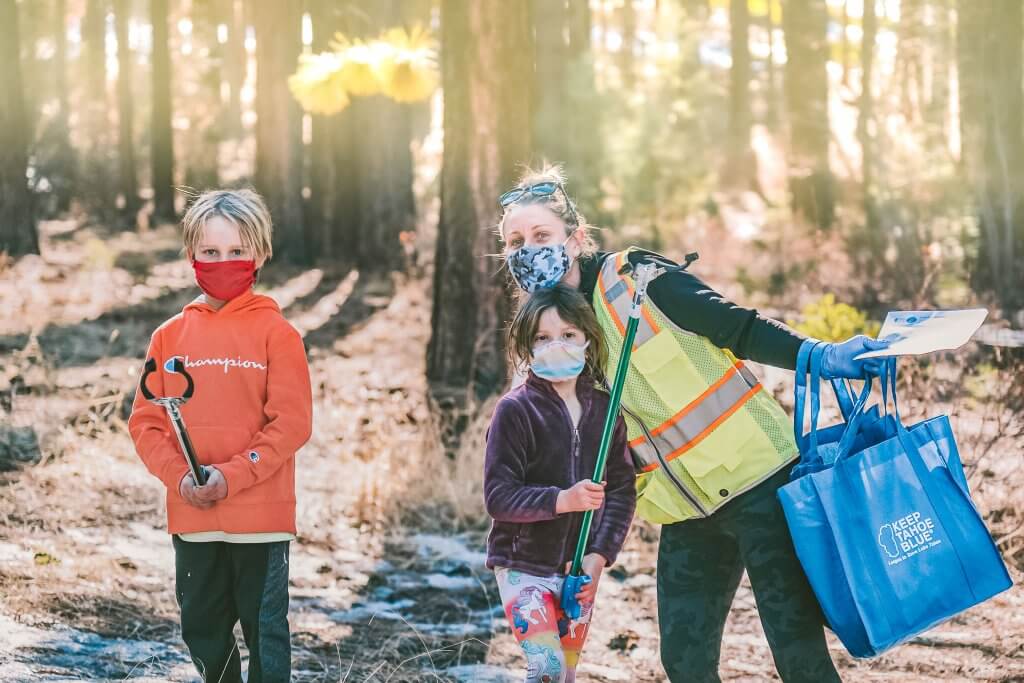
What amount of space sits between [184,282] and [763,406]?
12633mm

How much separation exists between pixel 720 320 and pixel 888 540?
63 cm

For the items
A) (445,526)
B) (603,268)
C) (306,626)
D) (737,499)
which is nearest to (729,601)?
(737,499)

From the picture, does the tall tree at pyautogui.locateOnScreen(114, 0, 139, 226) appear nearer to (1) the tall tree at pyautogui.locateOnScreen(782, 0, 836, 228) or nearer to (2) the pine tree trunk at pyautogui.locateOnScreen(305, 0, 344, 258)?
(2) the pine tree trunk at pyautogui.locateOnScreen(305, 0, 344, 258)

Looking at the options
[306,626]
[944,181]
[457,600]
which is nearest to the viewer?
[306,626]

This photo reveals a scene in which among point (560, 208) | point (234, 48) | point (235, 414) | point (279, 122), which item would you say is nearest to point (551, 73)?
point (279, 122)

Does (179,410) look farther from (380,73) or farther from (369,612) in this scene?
(380,73)

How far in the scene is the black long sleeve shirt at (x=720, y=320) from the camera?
288 centimetres

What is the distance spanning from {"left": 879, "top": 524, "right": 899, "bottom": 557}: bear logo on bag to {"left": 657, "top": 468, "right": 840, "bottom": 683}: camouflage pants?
243 millimetres

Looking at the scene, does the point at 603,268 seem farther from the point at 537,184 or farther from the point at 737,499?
the point at 737,499

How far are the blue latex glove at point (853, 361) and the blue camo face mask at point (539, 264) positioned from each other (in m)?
0.68

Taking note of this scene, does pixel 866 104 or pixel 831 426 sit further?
pixel 866 104

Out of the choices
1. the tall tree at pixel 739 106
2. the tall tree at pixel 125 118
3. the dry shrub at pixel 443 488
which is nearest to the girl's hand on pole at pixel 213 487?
the dry shrub at pixel 443 488

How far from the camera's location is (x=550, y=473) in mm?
3016

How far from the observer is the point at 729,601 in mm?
3188
